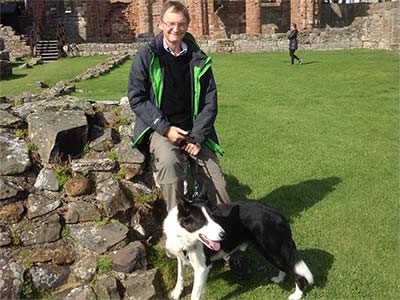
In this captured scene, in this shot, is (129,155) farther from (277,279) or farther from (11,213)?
(277,279)

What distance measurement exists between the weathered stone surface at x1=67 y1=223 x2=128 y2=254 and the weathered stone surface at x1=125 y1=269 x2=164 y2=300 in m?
0.36

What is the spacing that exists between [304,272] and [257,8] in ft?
104

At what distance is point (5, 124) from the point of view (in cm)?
521

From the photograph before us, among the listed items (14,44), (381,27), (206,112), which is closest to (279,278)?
(206,112)

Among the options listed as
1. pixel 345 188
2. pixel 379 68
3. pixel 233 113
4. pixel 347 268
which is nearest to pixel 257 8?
pixel 379 68

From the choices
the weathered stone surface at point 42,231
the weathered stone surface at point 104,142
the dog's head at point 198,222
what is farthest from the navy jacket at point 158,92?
the weathered stone surface at point 42,231

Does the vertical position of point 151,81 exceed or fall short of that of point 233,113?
it exceeds it

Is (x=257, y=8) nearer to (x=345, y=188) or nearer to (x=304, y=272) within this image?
(x=345, y=188)

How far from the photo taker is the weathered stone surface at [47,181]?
15.5 feet

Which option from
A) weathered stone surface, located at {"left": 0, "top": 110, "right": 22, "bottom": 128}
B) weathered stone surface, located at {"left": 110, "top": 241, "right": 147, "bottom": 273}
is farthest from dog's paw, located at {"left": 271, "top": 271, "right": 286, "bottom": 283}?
weathered stone surface, located at {"left": 0, "top": 110, "right": 22, "bottom": 128}

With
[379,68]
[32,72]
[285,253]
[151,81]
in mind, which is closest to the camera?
[285,253]

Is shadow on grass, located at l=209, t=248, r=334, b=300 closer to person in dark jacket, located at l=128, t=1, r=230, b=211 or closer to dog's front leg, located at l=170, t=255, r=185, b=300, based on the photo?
dog's front leg, located at l=170, t=255, r=185, b=300

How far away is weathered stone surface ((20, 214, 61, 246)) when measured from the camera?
4.32 m

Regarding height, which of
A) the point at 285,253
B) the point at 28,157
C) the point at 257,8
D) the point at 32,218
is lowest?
the point at 285,253
